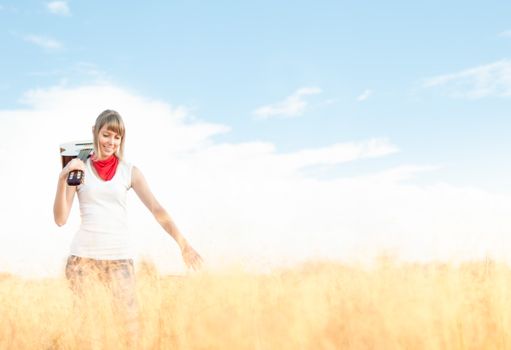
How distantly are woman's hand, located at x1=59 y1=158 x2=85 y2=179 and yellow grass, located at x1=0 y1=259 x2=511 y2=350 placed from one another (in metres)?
0.91

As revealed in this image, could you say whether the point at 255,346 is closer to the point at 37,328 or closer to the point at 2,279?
the point at 37,328

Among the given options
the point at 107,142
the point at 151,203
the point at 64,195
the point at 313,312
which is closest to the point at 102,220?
the point at 64,195

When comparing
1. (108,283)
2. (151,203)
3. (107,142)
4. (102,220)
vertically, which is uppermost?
(107,142)

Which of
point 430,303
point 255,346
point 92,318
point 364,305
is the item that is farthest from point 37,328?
point 430,303

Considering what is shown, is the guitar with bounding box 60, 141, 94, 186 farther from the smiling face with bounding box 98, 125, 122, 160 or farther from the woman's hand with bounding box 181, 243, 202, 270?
the woman's hand with bounding box 181, 243, 202, 270

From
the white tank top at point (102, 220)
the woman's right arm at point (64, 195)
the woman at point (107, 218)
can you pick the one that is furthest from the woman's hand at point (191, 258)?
the woman's right arm at point (64, 195)

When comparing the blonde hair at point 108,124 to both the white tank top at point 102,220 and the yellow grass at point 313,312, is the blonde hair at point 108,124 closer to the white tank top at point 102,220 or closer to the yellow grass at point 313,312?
the white tank top at point 102,220

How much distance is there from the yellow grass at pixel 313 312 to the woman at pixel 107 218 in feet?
0.66

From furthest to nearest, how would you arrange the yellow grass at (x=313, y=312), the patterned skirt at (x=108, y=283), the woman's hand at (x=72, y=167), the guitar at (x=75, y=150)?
the guitar at (x=75, y=150)
the woman's hand at (x=72, y=167)
the patterned skirt at (x=108, y=283)
the yellow grass at (x=313, y=312)

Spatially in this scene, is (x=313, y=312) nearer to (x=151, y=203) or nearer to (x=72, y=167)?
(x=151, y=203)

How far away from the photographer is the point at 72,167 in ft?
15.8

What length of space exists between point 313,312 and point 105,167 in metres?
1.89

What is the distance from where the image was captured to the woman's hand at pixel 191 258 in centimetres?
495

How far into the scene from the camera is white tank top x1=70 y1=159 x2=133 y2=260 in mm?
4711
